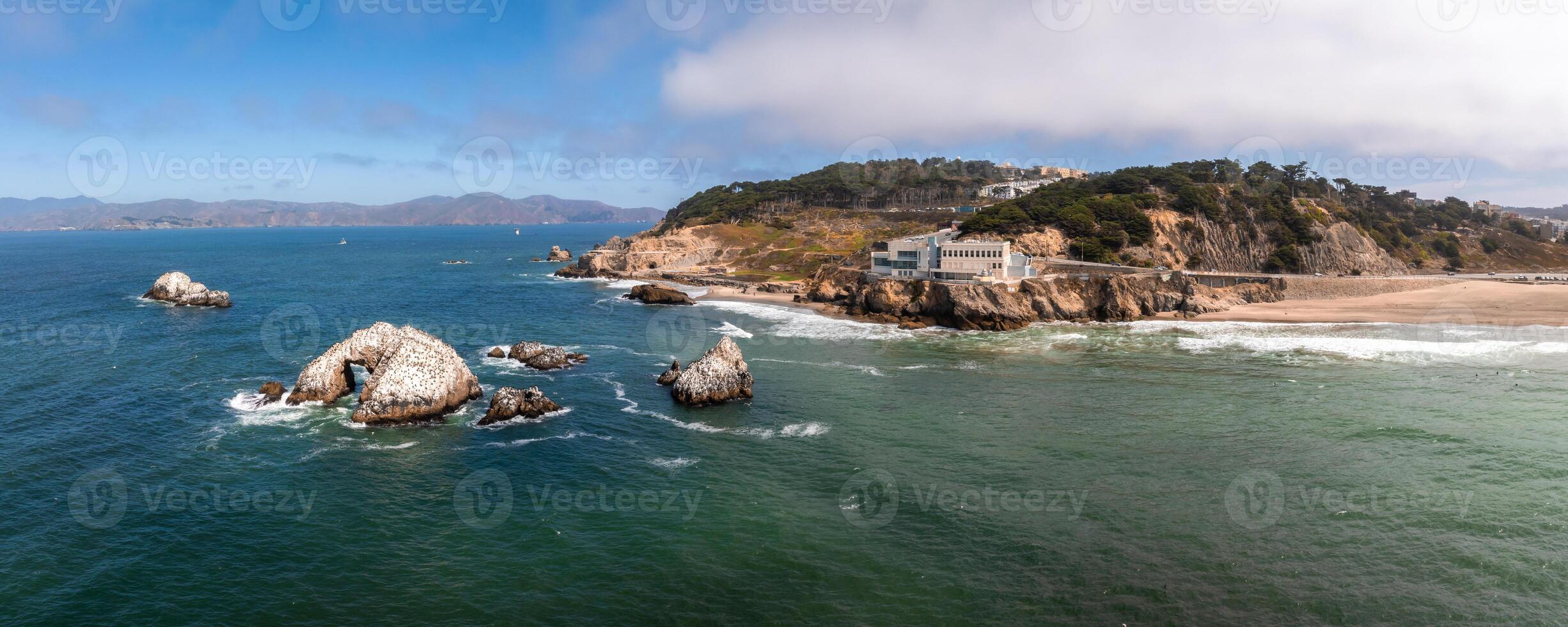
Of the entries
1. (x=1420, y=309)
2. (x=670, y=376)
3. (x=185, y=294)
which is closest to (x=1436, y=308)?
(x=1420, y=309)

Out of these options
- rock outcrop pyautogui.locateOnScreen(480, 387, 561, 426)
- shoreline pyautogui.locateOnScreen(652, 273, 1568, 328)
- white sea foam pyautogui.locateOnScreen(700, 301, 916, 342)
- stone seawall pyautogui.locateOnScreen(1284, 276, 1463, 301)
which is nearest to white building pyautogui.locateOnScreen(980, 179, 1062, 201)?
stone seawall pyautogui.locateOnScreen(1284, 276, 1463, 301)

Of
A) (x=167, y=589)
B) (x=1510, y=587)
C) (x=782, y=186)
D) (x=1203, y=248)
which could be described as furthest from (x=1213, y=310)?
(x=782, y=186)

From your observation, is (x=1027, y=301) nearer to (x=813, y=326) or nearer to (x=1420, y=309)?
(x=813, y=326)

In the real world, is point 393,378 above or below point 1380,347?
below

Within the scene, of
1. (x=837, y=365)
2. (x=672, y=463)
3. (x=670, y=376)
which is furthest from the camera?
(x=837, y=365)

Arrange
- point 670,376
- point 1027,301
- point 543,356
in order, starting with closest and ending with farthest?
point 670,376 → point 543,356 → point 1027,301
